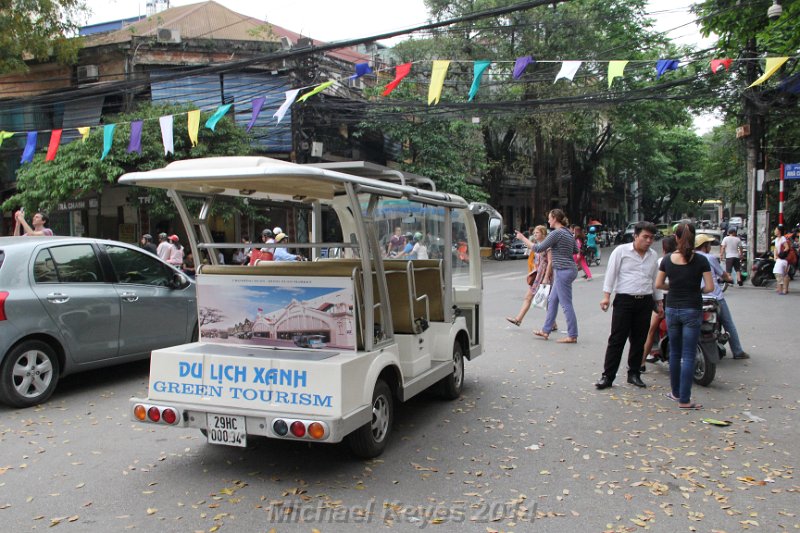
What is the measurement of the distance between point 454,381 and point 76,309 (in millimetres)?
3747

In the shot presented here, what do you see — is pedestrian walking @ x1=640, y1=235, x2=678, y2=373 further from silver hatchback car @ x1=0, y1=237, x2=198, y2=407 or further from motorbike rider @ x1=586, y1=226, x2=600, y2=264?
motorbike rider @ x1=586, y1=226, x2=600, y2=264

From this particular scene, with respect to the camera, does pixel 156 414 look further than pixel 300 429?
Yes

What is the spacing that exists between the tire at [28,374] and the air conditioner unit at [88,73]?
19.5 m

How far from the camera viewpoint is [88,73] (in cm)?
2306

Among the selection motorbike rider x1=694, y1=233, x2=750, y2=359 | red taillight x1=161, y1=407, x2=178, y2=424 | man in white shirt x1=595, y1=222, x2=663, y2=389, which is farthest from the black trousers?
red taillight x1=161, y1=407, x2=178, y2=424

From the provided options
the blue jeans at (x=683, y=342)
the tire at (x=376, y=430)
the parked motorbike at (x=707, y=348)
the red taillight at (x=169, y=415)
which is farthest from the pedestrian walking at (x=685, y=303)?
the red taillight at (x=169, y=415)

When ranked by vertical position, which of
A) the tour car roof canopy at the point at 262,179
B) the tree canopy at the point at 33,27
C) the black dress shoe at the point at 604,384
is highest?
the tree canopy at the point at 33,27

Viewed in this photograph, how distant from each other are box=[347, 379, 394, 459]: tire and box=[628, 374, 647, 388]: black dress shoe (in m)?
3.25

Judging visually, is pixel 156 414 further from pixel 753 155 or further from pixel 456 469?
pixel 753 155

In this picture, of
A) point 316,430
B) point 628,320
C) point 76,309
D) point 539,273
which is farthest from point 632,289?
point 76,309

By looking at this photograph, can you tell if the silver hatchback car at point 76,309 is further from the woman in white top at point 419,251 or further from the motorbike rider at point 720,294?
the motorbike rider at point 720,294

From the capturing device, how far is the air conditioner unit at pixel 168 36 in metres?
21.7

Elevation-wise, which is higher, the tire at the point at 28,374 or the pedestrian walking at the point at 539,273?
the pedestrian walking at the point at 539,273

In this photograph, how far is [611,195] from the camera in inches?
2608
